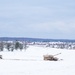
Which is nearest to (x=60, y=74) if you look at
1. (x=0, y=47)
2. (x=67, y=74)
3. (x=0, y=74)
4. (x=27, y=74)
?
(x=67, y=74)

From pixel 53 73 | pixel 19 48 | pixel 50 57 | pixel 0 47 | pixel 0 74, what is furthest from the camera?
pixel 19 48

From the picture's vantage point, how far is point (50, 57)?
43000mm

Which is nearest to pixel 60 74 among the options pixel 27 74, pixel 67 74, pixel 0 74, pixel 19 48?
pixel 67 74

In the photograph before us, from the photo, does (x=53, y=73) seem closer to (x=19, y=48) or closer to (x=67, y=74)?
(x=67, y=74)

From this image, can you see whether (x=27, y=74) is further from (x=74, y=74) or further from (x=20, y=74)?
(x=74, y=74)

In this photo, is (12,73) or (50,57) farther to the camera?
(50,57)

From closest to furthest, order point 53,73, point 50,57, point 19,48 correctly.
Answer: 1. point 53,73
2. point 50,57
3. point 19,48

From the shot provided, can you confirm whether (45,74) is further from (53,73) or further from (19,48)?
(19,48)

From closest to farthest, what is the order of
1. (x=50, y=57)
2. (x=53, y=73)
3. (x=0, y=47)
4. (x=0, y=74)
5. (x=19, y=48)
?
1. (x=0, y=74)
2. (x=53, y=73)
3. (x=50, y=57)
4. (x=0, y=47)
5. (x=19, y=48)

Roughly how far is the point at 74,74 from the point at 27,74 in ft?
10.1

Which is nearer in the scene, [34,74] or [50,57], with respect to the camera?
[34,74]

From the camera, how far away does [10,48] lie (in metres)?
116

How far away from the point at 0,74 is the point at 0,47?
306 feet

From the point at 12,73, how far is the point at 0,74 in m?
1.21
